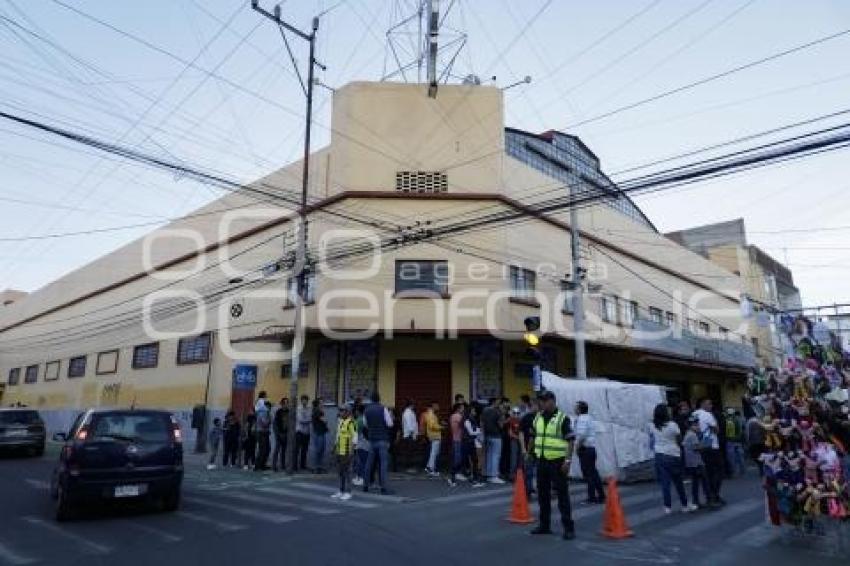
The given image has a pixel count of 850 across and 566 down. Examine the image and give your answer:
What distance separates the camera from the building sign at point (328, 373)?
1852 centimetres

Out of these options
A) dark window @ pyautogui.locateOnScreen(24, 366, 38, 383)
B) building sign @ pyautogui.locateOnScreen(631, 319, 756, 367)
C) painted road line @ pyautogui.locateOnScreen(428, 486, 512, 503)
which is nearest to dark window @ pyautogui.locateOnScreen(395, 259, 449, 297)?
painted road line @ pyautogui.locateOnScreen(428, 486, 512, 503)

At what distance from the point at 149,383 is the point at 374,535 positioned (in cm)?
2218

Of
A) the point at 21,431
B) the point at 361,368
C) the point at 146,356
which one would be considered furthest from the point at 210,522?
the point at 146,356

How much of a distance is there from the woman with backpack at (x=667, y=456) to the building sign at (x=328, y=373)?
33.3ft

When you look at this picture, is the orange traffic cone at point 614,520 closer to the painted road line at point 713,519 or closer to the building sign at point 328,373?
the painted road line at point 713,519

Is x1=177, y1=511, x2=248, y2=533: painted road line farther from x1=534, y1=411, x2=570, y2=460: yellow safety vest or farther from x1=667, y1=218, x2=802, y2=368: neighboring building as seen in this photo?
x1=667, y1=218, x2=802, y2=368: neighboring building

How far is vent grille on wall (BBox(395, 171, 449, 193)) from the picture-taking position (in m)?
19.4

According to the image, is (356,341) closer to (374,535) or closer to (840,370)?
(374,535)

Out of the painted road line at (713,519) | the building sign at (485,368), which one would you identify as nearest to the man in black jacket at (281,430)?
the building sign at (485,368)

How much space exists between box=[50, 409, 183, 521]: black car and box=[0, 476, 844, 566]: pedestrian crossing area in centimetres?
37

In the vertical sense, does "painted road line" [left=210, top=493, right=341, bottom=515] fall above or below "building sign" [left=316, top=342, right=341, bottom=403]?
below

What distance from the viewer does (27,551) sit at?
729cm

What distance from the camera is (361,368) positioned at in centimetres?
1825

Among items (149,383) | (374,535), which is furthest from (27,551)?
(149,383)
